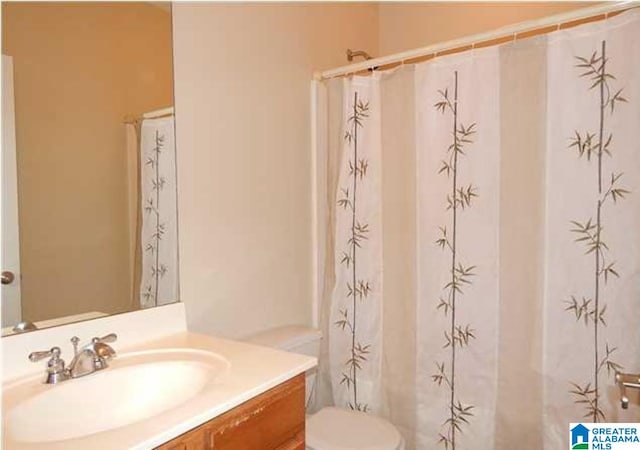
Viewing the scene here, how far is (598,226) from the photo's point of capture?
1.45m

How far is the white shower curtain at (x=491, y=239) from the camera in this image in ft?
4.71

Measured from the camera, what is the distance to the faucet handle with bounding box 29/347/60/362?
1110 millimetres

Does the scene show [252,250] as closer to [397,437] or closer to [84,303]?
[84,303]

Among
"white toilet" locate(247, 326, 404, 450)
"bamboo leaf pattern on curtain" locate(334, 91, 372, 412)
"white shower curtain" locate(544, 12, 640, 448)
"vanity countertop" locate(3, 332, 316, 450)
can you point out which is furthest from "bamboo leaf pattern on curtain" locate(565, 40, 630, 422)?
"vanity countertop" locate(3, 332, 316, 450)

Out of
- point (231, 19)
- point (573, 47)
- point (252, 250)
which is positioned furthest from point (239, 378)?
A: point (573, 47)

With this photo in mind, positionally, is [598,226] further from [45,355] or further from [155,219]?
[45,355]

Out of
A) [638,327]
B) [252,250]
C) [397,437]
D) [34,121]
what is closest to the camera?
[34,121]

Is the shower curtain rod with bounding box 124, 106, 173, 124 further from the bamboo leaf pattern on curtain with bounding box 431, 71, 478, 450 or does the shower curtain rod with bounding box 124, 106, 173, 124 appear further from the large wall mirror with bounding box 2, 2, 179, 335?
the bamboo leaf pattern on curtain with bounding box 431, 71, 478, 450

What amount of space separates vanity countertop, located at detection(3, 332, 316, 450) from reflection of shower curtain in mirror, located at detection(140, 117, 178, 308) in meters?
0.18

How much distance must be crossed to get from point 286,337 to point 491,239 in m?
0.93

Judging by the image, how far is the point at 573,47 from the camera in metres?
1.47

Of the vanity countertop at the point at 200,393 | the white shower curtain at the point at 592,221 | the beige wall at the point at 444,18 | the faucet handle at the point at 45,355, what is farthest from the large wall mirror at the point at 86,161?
the beige wall at the point at 444,18

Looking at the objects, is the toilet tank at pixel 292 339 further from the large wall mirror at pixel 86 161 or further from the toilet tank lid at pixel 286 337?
the large wall mirror at pixel 86 161

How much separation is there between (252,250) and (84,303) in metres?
0.69
